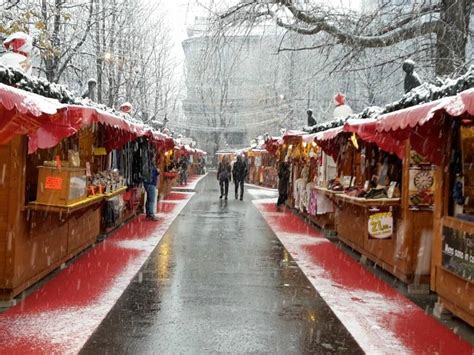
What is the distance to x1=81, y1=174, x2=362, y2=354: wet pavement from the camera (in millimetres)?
5586

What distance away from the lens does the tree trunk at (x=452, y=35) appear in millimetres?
11352

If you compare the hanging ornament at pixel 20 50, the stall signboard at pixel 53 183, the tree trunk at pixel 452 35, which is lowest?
the stall signboard at pixel 53 183

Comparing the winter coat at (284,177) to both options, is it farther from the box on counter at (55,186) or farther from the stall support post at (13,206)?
the stall support post at (13,206)

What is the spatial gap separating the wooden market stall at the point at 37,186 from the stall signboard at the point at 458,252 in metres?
4.84

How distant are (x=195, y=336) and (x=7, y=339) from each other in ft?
6.13

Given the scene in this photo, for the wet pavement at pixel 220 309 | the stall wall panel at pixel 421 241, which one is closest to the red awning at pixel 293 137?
the wet pavement at pixel 220 309

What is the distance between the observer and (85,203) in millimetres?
8750

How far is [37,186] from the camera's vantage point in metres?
7.74

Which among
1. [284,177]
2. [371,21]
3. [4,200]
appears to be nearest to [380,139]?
[371,21]

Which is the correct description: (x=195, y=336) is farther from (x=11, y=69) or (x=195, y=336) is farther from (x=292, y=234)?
(x=292, y=234)

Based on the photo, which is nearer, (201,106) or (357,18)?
(357,18)

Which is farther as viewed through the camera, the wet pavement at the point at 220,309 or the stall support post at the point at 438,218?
the stall support post at the point at 438,218

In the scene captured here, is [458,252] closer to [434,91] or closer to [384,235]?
[434,91]

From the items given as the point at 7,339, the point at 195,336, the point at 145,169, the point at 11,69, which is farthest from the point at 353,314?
the point at 145,169
